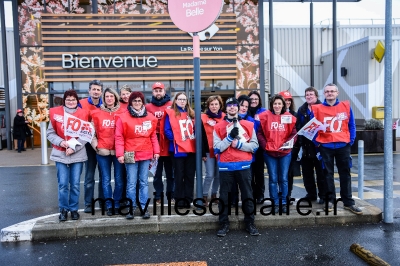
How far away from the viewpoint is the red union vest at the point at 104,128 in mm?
5038

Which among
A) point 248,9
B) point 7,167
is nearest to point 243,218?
point 7,167

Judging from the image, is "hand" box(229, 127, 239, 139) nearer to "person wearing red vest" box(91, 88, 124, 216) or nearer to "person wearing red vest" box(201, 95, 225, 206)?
"person wearing red vest" box(201, 95, 225, 206)

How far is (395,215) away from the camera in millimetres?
5422

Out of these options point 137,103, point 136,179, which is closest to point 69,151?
point 136,179

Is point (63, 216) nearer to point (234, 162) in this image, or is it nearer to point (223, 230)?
point (223, 230)

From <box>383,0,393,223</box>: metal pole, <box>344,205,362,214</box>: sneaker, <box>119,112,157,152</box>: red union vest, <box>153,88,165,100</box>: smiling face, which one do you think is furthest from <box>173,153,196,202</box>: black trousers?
<box>383,0,393,223</box>: metal pole

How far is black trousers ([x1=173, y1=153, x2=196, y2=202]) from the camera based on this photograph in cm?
539

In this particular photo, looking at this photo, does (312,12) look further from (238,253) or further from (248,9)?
(238,253)

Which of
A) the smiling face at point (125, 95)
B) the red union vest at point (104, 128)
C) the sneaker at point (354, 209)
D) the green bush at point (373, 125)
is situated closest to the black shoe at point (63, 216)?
the red union vest at point (104, 128)

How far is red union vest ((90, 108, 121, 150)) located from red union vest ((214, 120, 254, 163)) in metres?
1.48

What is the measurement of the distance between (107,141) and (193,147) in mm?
1239

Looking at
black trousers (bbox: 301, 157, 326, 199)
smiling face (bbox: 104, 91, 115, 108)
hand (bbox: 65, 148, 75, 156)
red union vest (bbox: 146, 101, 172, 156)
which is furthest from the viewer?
black trousers (bbox: 301, 157, 326, 199)

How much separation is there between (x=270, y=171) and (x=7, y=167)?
959 centimetres

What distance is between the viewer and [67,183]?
4.93 m
